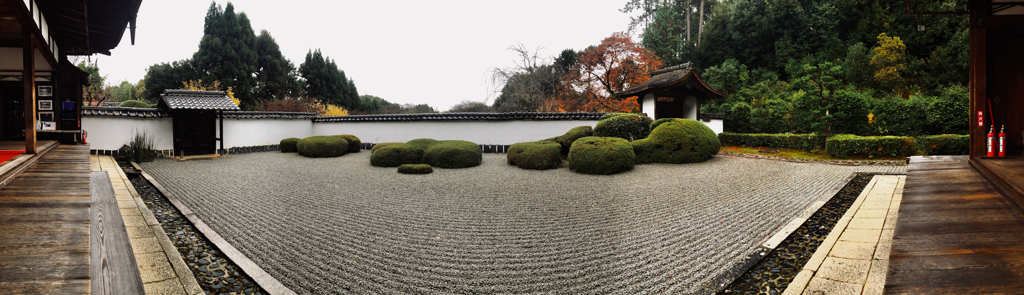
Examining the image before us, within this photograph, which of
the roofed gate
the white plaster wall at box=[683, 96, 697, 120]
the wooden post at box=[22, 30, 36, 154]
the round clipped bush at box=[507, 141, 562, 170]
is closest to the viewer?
the wooden post at box=[22, 30, 36, 154]

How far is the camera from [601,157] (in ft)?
24.4

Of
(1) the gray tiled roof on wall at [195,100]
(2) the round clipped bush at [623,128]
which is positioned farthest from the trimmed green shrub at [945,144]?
(1) the gray tiled roof on wall at [195,100]

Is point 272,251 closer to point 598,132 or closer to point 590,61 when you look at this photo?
point 598,132

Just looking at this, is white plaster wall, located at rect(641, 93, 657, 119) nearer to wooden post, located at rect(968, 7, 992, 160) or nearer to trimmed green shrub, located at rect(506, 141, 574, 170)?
trimmed green shrub, located at rect(506, 141, 574, 170)

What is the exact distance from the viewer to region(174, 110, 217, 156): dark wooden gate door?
10.5m

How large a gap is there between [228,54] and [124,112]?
1240 cm

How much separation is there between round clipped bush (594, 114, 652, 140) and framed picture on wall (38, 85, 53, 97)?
10322 mm

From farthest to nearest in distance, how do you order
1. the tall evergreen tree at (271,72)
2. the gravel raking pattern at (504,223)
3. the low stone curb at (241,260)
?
the tall evergreen tree at (271,72) → the gravel raking pattern at (504,223) → the low stone curb at (241,260)

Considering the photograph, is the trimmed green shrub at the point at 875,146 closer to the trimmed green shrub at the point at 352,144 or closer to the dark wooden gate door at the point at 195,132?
the trimmed green shrub at the point at 352,144

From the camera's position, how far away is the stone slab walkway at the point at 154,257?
94.6 inches

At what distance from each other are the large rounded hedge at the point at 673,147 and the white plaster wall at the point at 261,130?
37.4 ft

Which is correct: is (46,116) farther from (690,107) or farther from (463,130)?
(690,107)

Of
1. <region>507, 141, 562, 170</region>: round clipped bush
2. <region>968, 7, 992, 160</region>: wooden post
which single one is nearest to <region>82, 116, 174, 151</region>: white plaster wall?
<region>507, 141, 562, 170</region>: round clipped bush

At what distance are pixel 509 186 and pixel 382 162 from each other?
3.82 m
